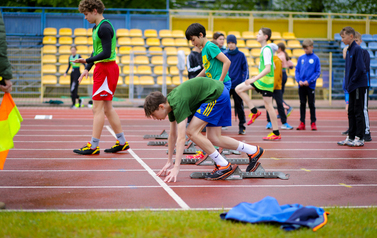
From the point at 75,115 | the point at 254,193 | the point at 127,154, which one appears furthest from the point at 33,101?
the point at 254,193

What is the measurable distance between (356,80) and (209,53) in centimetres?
312

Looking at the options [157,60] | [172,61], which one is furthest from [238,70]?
[157,60]

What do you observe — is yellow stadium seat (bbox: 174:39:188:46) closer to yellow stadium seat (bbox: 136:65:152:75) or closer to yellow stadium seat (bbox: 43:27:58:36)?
yellow stadium seat (bbox: 136:65:152:75)

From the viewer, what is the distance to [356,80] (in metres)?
7.60

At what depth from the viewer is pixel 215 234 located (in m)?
3.07

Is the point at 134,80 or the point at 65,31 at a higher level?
the point at 65,31

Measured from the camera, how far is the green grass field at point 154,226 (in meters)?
3.05

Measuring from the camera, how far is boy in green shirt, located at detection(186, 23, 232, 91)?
562 centimetres

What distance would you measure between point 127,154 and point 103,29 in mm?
1942

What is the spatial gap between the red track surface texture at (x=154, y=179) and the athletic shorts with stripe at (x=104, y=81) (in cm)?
93

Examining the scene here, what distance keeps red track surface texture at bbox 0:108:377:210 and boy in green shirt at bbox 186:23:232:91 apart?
1.35 m

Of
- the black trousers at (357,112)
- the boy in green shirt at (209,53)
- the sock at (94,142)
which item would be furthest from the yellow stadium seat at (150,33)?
the boy in green shirt at (209,53)

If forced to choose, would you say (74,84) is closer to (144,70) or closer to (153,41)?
(144,70)

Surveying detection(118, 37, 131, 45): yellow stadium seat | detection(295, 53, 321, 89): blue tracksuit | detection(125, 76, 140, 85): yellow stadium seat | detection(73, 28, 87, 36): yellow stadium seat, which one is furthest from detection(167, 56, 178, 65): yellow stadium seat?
detection(295, 53, 321, 89): blue tracksuit
